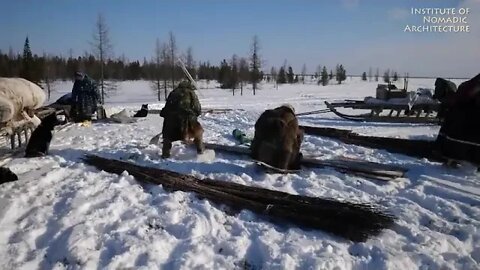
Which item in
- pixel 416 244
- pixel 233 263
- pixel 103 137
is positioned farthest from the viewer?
pixel 103 137

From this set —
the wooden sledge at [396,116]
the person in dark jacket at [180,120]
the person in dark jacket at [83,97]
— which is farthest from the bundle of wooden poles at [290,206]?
the wooden sledge at [396,116]

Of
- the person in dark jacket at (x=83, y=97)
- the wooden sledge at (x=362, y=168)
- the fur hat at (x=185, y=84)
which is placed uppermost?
the fur hat at (x=185, y=84)

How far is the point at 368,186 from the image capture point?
20.4 ft

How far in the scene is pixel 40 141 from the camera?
814 centimetres

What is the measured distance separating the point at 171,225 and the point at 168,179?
171 cm

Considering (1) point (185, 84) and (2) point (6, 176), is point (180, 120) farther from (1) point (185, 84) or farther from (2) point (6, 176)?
(2) point (6, 176)

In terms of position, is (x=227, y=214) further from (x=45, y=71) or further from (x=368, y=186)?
(x=45, y=71)

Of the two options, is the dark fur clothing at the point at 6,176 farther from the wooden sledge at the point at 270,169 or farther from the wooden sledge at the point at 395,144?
the wooden sledge at the point at 395,144

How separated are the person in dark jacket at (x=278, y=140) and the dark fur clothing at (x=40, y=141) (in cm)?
429

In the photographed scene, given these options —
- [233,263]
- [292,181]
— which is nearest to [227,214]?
[233,263]

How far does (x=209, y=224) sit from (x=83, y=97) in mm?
10564

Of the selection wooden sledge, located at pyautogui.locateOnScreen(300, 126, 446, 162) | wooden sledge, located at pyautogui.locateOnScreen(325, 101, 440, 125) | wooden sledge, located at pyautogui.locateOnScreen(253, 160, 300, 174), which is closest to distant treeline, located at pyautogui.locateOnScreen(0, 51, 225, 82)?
wooden sledge, located at pyautogui.locateOnScreen(325, 101, 440, 125)

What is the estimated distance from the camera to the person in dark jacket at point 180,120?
315 inches

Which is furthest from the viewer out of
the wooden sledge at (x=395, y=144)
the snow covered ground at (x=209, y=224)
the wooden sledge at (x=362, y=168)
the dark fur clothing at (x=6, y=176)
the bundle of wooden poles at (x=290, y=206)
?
the wooden sledge at (x=395, y=144)
